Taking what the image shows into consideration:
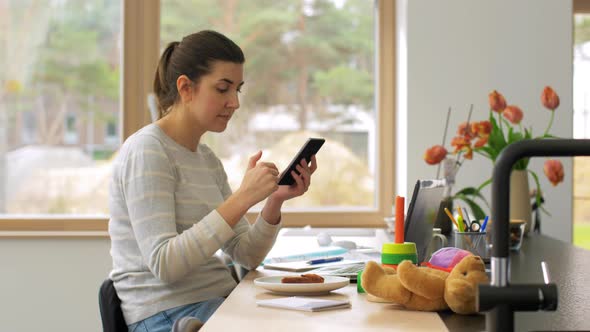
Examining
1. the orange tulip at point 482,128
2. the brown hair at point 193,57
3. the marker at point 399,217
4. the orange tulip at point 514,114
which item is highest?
the brown hair at point 193,57

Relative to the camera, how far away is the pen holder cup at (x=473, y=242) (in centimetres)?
194

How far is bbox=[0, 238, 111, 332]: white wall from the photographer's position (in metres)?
3.83

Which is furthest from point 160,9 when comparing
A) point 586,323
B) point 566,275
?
point 586,323

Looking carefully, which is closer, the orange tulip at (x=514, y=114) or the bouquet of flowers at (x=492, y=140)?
the bouquet of flowers at (x=492, y=140)

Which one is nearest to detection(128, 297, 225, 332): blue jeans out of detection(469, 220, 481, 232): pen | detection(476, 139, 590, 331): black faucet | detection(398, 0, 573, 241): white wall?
detection(469, 220, 481, 232): pen

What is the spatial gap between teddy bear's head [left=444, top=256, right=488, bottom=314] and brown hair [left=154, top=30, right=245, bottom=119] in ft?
3.22

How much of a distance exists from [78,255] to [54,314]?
0.97 feet

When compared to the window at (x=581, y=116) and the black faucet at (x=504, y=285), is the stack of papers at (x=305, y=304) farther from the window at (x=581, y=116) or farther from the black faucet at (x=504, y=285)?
the window at (x=581, y=116)

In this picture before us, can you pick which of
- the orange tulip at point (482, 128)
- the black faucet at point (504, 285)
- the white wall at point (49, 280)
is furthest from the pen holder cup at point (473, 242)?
the white wall at point (49, 280)

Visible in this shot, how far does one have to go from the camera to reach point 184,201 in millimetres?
1947

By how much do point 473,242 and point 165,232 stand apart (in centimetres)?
74

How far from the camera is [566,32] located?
11.9 ft

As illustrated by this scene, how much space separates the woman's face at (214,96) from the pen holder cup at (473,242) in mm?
668

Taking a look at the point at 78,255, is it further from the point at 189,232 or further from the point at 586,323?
the point at 586,323
